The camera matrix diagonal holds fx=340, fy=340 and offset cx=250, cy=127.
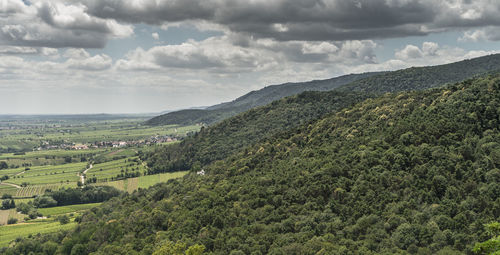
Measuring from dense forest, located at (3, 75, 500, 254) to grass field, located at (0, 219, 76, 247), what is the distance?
19170 mm

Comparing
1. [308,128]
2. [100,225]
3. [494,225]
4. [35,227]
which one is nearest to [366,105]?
[308,128]

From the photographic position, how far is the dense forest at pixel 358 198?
199 ft

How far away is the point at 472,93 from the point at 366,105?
4472 centimetres

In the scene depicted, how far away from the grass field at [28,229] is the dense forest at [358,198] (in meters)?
19.2

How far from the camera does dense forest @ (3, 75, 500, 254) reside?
6075cm

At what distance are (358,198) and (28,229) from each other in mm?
145837

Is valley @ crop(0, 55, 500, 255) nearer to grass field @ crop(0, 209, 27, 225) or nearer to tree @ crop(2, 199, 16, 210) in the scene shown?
grass field @ crop(0, 209, 27, 225)

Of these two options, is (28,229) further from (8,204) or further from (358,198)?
(358,198)

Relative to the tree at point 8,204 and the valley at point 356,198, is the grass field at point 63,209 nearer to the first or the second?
the tree at point 8,204

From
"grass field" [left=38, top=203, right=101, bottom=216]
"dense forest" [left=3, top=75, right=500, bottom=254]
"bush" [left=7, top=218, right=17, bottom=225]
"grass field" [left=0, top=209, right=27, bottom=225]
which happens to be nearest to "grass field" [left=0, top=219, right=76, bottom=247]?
"bush" [left=7, top=218, right=17, bottom=225]

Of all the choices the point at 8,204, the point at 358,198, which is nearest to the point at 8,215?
the point at 8,204

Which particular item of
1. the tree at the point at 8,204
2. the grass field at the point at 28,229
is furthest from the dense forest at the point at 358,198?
the tree at the point at 8,204

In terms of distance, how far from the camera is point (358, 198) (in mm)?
76625

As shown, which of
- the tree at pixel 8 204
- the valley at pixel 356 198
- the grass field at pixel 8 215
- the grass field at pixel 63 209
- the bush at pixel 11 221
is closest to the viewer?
the valley at pixel 356 198
